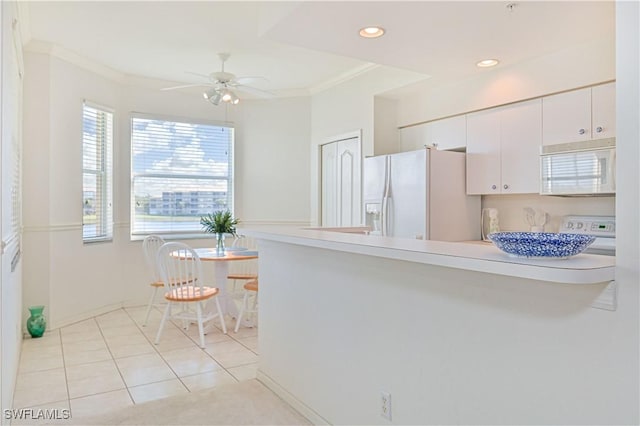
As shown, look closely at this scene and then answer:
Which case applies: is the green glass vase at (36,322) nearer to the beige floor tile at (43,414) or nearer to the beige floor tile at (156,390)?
the beige floor tile at (43,414)

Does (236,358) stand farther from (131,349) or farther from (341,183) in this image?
(341,183)

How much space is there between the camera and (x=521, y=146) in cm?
356

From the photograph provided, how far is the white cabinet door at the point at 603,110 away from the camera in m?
3.00

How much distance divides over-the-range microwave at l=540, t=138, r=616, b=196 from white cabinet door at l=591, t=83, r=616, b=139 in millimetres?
172

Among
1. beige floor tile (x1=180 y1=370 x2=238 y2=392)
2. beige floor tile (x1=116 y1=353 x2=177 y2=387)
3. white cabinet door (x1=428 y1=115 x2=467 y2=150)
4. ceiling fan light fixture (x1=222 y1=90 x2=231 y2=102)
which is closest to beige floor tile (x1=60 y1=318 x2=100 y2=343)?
beige floor tile (x1=116 y1=353 x2=177 y2=387)

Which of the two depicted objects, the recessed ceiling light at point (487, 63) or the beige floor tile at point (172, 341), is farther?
the beige floor tile at point (172, 341)

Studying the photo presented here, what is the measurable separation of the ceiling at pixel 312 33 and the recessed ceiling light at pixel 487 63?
0.06 meters

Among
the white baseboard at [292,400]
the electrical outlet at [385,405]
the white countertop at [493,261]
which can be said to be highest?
the white countertop at [493,261]

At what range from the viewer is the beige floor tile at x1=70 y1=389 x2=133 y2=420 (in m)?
Result: 2.54

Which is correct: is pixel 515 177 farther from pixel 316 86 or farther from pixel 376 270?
pixel 316 86

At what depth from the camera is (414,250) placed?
1.56m

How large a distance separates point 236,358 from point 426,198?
204 cm

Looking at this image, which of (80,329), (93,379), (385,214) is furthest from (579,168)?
(80,329)

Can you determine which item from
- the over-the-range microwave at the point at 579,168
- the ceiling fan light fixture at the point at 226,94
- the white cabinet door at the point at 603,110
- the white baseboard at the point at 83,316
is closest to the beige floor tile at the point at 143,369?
the white baseboard at the point at 83,316
